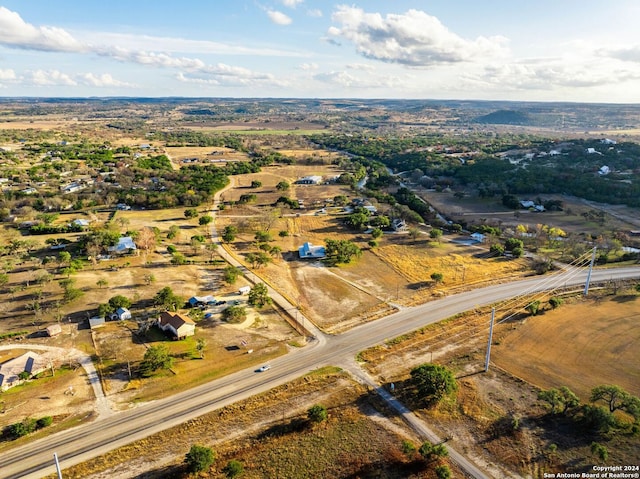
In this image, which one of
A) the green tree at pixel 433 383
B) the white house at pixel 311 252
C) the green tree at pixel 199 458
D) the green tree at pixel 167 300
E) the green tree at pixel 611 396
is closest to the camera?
the green tree at pixel 199 458

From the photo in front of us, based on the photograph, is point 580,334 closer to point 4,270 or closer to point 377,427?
point 377,427

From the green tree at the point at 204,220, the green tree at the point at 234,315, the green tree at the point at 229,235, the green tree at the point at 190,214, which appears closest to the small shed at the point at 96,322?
the green tree at the point at 234,315

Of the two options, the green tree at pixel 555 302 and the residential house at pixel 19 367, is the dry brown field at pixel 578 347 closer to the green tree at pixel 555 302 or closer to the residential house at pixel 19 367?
the green tree at pixel 555 302

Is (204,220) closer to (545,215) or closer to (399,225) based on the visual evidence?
(399,225)

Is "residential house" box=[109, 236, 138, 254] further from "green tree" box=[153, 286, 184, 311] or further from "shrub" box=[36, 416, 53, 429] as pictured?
"shrub" box=[36, 416, 53, 429]

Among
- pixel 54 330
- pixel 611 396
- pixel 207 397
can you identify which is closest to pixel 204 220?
pixel 54 330

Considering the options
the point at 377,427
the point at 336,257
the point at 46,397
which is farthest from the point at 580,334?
the point at 46,397
